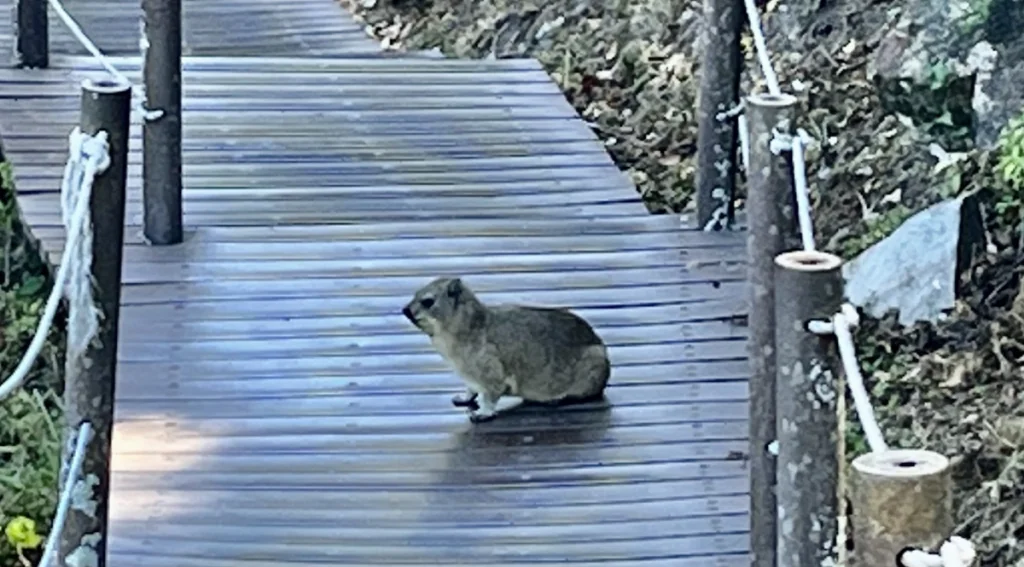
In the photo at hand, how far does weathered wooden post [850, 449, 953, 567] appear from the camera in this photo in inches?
99.5

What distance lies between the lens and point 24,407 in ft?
20.6

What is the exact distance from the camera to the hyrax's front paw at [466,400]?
206 inches

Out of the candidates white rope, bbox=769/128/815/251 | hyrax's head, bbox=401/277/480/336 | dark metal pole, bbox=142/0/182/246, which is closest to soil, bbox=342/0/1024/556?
hyrax's head, bbox=401/277/480/336

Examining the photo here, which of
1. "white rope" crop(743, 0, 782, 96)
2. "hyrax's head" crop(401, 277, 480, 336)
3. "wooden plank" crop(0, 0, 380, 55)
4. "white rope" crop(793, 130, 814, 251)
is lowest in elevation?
"hyrax's head" crop(401, 277, 480, 336)

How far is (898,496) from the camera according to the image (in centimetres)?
253

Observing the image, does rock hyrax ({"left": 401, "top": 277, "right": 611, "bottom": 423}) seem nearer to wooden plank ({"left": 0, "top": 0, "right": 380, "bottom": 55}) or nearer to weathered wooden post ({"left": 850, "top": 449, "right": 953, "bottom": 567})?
weathered wooden post ({"left": 850, "top": 449, "right": 953, "bottom": 567})

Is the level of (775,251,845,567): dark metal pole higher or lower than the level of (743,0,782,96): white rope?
lower

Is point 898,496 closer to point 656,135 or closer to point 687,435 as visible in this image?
point 687,435

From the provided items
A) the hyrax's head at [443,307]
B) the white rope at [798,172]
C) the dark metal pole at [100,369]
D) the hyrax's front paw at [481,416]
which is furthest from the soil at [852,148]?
the dark metal pole at [100,369]

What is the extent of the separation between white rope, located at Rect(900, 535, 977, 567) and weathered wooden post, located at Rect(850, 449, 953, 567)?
0.02 m

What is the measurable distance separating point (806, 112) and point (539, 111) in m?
0.98

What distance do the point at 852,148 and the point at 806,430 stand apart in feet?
12.5

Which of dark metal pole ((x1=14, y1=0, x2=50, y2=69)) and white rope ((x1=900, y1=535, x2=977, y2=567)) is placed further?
dark metal pole ((x1=14, y1=0, x2=50, y2=69))

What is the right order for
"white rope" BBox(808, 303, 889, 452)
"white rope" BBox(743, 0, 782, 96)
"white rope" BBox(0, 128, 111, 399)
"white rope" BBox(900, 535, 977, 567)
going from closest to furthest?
1. "white rope" BBox(900, 535, 977, 567)
2. "white rope" BBox(808, 303, 889, 452)
3. "white rope" BBox(0, 128, 111, 399)
4. "white rope" BBox(743, 0, 782, 96)
